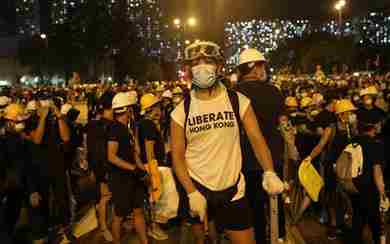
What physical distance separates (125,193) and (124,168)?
286 mm

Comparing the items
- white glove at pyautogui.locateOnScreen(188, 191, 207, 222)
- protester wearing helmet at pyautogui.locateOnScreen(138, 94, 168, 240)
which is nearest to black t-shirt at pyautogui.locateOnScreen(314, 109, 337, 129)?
protester wearing helmet at pyautogui.locateOnScreen(138, 94, 168, 240)

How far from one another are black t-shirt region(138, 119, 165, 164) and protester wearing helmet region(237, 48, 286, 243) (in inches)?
74.7

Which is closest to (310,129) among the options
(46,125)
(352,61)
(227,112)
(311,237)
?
(311,237)

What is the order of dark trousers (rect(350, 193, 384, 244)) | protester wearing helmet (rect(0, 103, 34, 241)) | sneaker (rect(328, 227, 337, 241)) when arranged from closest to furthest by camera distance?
dark trousers (rect(350, 193, 384, 244))
protester wearing helmet (rect(0, 103, 34, 241))
sneaker (rect(328, 227, 337, 241))

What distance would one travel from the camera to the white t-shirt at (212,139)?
4.05 meters

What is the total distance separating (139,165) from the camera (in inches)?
253

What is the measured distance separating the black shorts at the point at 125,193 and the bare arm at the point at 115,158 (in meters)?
0.12

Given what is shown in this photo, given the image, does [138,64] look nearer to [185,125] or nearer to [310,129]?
[310,129]

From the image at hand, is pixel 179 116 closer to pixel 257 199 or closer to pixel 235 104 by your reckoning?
pixel 235 104

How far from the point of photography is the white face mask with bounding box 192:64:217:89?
4.06m

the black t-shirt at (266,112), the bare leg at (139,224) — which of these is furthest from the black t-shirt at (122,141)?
the black t-shirt at (266,112)

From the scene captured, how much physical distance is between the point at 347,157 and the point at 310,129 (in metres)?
2.58

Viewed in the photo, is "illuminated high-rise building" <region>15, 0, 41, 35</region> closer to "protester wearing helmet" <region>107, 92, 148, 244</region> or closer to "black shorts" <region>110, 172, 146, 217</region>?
"protester wearing helmet" <region>107, 92, 148, 244</region>

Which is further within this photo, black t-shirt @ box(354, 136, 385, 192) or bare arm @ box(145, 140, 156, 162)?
bare arm @ box(145, 140, 156, 162)
